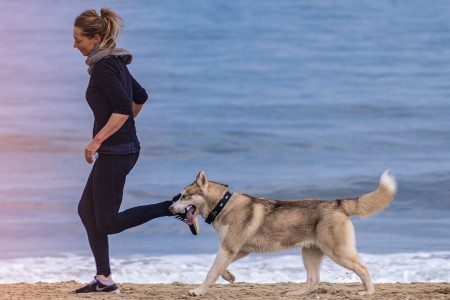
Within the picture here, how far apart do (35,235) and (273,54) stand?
73.0 feet

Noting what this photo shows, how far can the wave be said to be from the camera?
898 cm

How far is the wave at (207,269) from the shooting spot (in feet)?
29.5

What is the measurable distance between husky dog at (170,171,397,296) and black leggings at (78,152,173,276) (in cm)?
32

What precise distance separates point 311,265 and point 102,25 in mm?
2701

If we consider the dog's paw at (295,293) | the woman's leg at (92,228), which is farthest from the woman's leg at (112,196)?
the dog's paw at (295,293)

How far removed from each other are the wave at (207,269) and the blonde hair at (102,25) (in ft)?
13.6

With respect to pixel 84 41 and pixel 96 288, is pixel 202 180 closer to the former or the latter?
pixel 96 288

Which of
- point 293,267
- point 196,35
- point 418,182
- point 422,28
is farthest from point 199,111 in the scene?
point 293,267

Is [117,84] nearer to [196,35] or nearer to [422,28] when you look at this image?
[196,35]

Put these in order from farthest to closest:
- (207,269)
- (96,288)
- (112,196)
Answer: (207,269) → (96,288) → (112,196)

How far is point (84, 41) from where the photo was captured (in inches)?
227

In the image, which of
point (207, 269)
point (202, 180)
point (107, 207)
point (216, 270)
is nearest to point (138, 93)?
point (202, 180)

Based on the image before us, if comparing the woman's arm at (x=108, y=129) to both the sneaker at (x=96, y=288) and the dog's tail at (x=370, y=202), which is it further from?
the dog's tail at (x=370, y=202)

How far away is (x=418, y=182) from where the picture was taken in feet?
56.7
